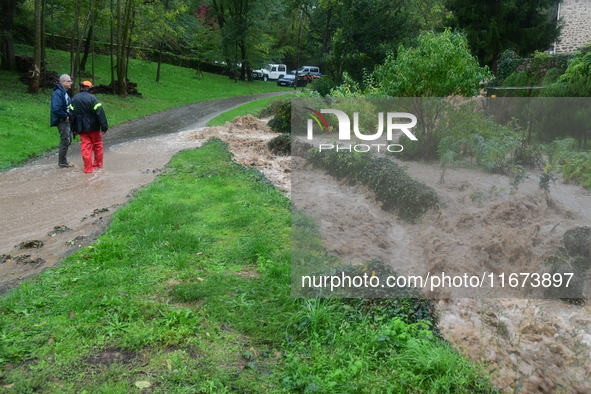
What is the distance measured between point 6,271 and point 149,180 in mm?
4646

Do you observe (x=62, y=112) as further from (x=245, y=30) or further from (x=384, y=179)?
(x=245, y=30)

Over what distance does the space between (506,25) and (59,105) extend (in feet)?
74.4

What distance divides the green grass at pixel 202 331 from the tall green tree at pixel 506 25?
2267 cm

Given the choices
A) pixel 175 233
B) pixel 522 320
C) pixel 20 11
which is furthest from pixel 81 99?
pixel 20 11

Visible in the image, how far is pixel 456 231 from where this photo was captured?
703cm

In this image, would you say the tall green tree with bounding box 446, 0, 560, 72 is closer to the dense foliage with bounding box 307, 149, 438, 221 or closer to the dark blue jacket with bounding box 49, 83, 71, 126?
the dense foliage with bounding box 307, 149, 438, 221

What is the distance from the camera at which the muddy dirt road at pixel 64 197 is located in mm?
5902

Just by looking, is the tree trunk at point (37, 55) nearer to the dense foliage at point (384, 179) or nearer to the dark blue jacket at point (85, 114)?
the dark blue jacket at point (85, 114)

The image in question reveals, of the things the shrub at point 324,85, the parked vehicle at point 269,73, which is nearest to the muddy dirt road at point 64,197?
the shrub at point 324,85

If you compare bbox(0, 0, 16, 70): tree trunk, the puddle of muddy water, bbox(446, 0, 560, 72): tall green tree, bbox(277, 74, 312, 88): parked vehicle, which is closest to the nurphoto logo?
the puddle of muddy water

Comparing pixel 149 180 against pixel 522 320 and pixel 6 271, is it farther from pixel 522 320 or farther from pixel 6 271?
pixel 522 320

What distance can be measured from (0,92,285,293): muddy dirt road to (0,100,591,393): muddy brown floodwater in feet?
0.09

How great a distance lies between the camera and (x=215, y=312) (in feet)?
14.5

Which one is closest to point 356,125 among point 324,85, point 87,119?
point 87,119
